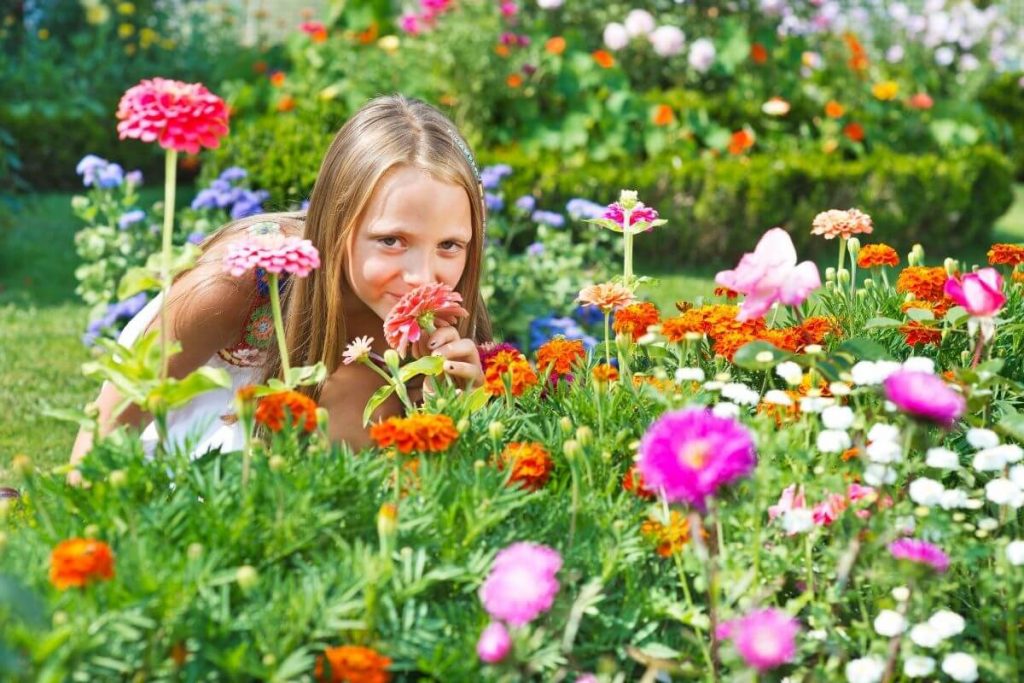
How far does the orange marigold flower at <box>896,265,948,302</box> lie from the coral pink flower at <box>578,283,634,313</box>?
1.80 feet

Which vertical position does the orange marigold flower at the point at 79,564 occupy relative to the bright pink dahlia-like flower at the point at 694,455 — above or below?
below

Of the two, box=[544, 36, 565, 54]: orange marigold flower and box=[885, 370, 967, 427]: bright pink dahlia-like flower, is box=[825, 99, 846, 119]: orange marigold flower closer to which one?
box=[544, 36, 565, 54]: orange marigold flower

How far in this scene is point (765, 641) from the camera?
1.17 metres

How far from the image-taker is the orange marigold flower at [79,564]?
112 centimetres

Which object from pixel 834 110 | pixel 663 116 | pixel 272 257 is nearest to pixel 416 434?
pixel 272 257

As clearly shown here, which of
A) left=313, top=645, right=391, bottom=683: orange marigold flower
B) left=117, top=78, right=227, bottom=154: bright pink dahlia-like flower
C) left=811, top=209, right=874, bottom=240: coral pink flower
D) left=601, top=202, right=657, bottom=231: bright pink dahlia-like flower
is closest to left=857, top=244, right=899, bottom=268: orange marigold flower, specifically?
left=811, top=209, right=874, bottom=240: coral pink flower

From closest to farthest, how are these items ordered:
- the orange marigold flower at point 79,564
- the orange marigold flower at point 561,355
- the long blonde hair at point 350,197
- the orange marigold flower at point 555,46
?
the orange marigold flower at point 79,564, the orange marigold flower at point 561,355, the long blonde hair at point 350,197, the orange marigold flower at point 555,46

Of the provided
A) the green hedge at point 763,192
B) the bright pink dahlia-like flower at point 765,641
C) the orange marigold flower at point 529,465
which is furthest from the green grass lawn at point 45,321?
the bright pink dahlia-like flower at point 765,641

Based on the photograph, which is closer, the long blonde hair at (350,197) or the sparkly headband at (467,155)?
the long blonde hair at (350,197)

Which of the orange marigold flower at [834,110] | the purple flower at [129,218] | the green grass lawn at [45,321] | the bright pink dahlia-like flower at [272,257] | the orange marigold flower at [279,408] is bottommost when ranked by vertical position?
the green grass lawn at [45,321]

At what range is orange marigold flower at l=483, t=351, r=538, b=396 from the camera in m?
1.85

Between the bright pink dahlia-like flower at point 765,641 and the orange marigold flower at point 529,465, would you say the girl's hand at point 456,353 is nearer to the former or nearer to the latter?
the orange marigold flower at point 529,465

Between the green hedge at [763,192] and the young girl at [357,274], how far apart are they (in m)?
3.17

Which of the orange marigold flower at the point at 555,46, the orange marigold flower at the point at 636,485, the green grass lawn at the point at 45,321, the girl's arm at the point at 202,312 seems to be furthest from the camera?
the orange marigold flower at the point at 555,46
